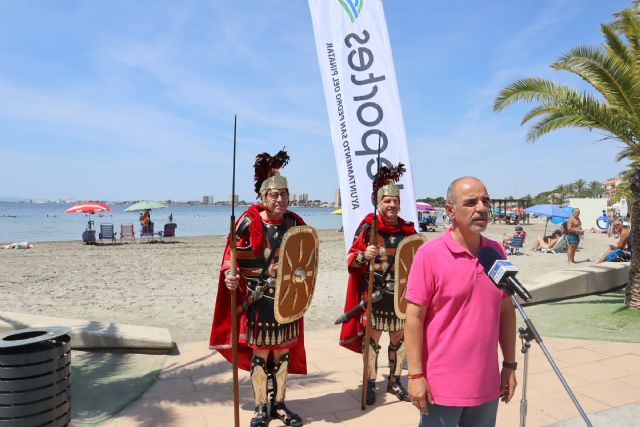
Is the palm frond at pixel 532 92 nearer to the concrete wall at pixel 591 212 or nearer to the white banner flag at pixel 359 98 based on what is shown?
the white banner flag at pixel 359 98

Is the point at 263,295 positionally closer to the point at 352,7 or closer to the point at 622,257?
the point at 352,7

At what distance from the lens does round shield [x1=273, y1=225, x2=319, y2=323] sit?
3.27 meters

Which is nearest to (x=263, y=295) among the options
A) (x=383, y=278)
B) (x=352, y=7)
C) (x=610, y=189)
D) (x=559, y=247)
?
(x=383, y=278)

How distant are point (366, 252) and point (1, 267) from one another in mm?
14156

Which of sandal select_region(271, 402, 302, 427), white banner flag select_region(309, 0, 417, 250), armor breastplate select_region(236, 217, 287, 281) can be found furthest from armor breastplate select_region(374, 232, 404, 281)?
sandal select_region(271, 402, 302, 427)

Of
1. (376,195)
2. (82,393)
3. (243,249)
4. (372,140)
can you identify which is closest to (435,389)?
(243,249)

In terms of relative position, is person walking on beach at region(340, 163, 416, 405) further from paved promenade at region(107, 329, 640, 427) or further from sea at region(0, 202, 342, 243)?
sea at region(0, 202, 342, 243)

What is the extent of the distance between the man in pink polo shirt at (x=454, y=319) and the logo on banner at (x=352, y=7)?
11.1 ft

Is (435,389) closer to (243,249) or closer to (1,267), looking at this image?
(243,249)

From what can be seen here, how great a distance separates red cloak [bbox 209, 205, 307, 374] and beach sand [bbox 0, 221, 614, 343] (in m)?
2.48

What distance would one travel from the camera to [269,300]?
3.35 metres

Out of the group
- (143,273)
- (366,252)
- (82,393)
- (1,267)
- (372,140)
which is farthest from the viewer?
(1,267)

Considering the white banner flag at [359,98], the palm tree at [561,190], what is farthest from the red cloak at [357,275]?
the palm tree at [561,190]

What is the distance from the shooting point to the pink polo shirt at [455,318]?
6.46ft
